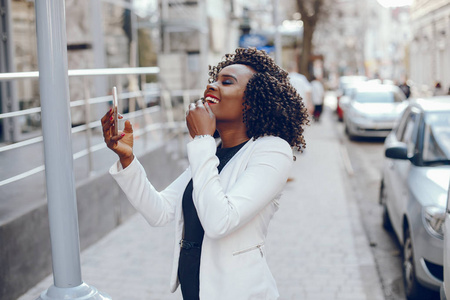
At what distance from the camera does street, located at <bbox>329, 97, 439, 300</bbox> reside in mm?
6106

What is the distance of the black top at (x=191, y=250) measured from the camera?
8.22ft

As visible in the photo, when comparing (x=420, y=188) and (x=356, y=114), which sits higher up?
(x=420, y=188)

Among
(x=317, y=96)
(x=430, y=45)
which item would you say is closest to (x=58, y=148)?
(x=317, y=96)

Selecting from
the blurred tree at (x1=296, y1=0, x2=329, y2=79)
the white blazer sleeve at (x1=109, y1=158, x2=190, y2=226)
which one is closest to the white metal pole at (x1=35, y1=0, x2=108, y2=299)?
the white blazer sleeve at (x1=109, y1=158, x2=190, y2=226)

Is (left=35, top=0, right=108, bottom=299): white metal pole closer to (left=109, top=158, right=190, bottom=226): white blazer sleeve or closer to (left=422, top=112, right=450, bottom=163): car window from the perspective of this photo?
(left=109, top=158, right=190, bottom=226): white blazer sleeve

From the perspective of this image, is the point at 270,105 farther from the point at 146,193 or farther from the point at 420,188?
the point at 420,188

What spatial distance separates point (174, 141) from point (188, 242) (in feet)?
37.4

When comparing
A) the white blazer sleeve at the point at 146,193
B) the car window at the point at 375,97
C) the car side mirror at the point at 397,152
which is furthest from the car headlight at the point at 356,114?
the white blazer sleeve at the point at 146,193

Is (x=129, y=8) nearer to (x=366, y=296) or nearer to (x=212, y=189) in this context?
(x=366, y=296)

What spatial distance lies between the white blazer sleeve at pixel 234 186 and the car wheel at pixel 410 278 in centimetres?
315

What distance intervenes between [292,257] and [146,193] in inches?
160

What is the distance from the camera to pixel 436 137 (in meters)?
6.32

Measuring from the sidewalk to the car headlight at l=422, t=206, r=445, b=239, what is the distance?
0.83 meters

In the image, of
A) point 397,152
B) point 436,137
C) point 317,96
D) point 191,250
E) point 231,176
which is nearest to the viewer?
point 231,176
